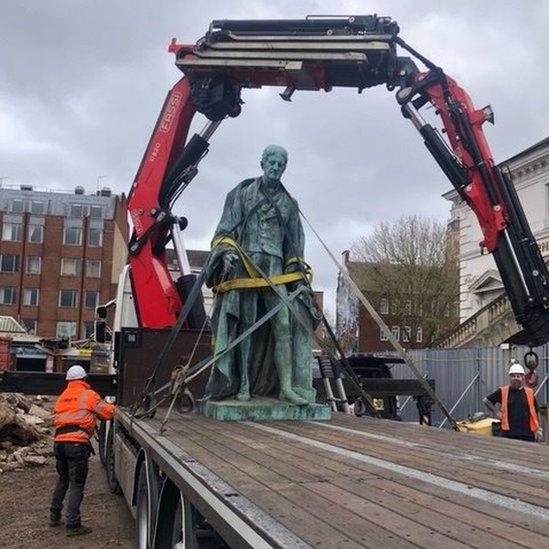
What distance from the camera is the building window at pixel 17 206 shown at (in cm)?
6669

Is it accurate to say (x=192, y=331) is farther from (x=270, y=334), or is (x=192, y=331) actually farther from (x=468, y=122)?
(x=468, y=122)

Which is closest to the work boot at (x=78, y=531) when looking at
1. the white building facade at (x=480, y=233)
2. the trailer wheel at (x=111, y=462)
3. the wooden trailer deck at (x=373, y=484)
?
the trailer wheel at (x=111, y=462)

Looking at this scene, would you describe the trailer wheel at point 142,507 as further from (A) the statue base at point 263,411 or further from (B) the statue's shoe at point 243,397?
(B) the statue's shoe at point 243,397

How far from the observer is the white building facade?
2816 centimetres

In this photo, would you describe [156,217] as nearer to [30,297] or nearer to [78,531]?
[78,531]

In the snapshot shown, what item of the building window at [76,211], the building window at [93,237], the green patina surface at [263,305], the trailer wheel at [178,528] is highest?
the building window at [76,211]

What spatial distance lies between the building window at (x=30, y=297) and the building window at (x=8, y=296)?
92cm

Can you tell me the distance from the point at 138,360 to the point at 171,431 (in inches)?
136

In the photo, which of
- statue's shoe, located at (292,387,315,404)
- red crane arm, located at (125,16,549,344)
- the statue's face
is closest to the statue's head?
the statue's face

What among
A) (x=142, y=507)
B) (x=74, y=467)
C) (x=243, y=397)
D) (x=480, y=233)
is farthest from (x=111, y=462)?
(x=480, y=233)

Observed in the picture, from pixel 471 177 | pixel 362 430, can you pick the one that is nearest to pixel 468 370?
pixel 471 177

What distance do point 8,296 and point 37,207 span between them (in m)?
8.64

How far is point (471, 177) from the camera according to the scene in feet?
32.7

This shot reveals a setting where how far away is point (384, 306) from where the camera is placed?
137 feet
